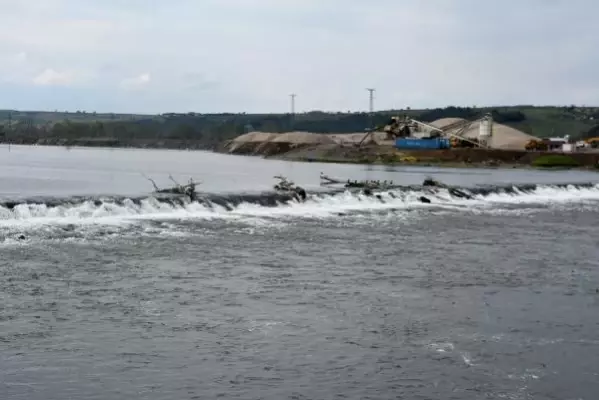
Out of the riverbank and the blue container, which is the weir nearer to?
the riverbank

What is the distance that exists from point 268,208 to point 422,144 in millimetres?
57286

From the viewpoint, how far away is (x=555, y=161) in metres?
75.6

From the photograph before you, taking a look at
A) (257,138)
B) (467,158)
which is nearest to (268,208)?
(467,158)

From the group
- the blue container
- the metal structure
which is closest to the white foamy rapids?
the blue container

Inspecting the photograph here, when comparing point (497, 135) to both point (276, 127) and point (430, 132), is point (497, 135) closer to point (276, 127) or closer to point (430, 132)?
point (430, 132)

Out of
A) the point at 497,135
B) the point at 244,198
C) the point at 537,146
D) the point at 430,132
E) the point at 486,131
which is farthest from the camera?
the point at 497,135

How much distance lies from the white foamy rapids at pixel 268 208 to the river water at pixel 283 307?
131mm

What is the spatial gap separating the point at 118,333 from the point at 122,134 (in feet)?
558

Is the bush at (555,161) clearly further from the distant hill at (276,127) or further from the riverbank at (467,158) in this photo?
the distant hill at (276,127)

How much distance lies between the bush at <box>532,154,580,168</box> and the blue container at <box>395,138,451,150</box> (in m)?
11.2

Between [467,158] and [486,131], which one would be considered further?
[486,131]

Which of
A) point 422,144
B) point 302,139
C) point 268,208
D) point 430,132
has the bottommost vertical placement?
point 268,208

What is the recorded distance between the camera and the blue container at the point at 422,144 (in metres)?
84.2

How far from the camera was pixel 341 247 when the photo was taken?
21500mm
